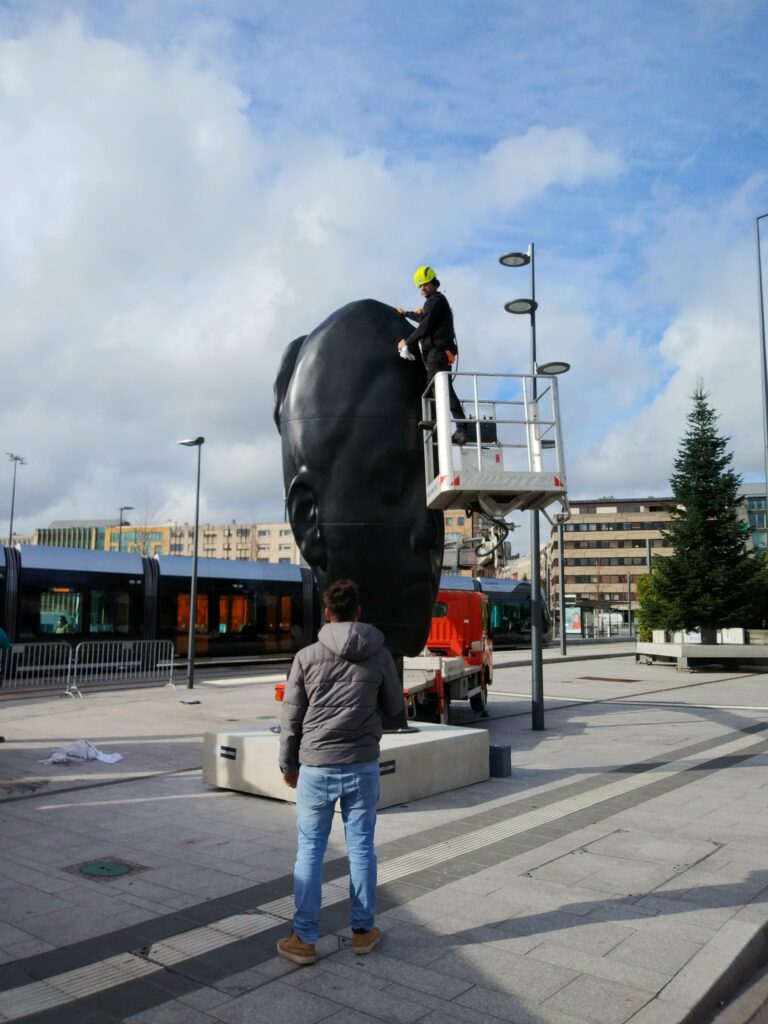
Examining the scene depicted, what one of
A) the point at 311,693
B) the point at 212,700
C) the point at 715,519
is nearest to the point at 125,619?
the point at 212,700

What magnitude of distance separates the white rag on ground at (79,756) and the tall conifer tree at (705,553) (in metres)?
22.8

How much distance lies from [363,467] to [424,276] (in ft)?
6.30

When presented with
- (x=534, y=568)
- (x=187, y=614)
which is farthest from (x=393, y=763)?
(x=187, y=614)

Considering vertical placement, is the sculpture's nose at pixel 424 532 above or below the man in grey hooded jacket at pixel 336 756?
above

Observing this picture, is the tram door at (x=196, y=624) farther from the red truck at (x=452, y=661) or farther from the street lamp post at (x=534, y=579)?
the street lamp post at (x=534, y=579)

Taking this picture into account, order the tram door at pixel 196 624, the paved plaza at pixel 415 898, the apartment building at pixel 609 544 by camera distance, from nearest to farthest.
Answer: the paved plaza at pixel 415 898 < the tram door at pixel 196 624 < the apartment building at pixel 609 544

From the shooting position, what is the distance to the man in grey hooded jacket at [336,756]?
12.7 feet

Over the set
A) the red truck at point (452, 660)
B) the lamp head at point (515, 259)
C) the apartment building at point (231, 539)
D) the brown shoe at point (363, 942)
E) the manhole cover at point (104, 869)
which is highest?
the apartment building at point (231, 539)

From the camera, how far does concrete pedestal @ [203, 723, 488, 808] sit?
7.17 metres

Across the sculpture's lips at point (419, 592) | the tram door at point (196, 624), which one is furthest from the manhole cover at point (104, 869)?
the tram door at point (196, 624)

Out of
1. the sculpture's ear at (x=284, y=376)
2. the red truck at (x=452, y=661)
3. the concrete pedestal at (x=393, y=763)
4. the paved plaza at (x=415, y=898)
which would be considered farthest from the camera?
the red truck at (x=452, y=661)

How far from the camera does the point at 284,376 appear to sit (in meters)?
8.12

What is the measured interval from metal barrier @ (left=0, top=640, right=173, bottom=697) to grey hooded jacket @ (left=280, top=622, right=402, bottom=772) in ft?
46.1

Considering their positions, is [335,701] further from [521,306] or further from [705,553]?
[705,553]
